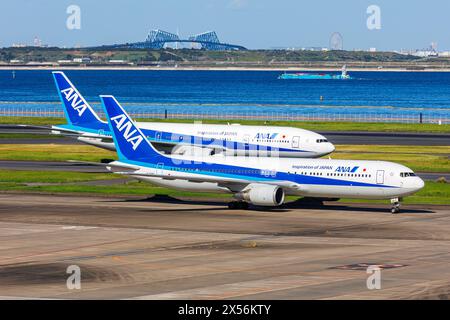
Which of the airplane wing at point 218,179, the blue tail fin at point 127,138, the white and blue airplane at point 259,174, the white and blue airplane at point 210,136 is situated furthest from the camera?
the white and blue airplane at point 210,136

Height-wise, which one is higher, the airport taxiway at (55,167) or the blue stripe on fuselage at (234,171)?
the blue stripe on fuselage at (234,171)

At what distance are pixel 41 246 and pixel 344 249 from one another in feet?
60.2

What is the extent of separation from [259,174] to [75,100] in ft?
133

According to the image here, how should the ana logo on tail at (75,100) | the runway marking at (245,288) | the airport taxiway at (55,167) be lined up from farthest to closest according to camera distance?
the ana logo on tail at (75,100), the airport taxiway at (55,167), the runway marking at (245,288)

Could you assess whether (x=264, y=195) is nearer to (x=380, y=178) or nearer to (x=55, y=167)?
(x=380, y=178)

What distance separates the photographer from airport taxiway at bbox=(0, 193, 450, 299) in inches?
2005

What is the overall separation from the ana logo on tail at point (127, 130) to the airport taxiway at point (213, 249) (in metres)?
5.26

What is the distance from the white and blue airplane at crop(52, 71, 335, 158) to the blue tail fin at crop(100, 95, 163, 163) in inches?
950

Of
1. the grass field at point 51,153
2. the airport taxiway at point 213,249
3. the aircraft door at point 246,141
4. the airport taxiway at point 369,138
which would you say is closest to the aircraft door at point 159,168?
the airport taxiway at point 213,249

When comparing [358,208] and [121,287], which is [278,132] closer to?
[358,208]

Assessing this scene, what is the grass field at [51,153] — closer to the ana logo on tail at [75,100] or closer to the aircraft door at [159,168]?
the ana logo on tail at [75,100]

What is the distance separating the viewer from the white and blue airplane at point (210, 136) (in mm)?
111812

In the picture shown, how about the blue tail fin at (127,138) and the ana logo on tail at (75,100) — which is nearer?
the blue tail fin at (127,138)
